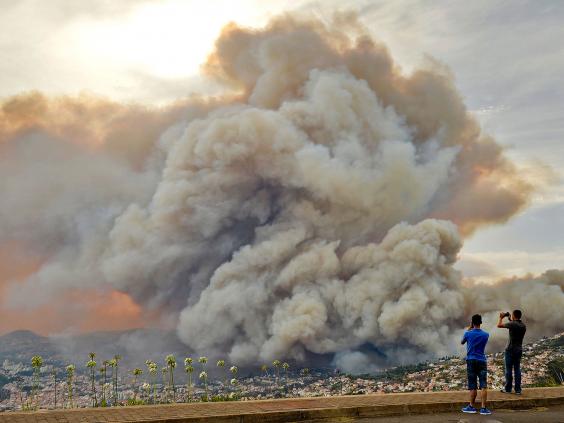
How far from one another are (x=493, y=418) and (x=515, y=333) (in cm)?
418

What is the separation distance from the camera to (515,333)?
18.2 m

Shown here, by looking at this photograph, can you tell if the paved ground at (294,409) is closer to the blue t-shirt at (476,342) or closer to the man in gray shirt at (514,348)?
the man in gray shirt at (514,348)

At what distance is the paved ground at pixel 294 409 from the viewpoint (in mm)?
13773

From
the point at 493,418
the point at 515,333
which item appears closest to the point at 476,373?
the point at 493,418

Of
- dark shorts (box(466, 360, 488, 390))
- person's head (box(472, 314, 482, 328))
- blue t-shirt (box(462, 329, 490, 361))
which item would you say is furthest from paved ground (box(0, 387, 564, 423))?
person's head (box(472, 314, 482, 328))

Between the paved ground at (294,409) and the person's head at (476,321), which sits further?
the person's head at (476,321)

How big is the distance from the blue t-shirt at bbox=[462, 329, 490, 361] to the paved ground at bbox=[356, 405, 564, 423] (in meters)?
1.44

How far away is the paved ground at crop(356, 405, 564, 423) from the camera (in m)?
14.2

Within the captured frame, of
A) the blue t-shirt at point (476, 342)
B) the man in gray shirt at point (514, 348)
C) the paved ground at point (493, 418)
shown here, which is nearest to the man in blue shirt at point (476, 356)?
the blue t-shirt at point (476, 342)

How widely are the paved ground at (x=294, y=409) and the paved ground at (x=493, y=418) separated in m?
0.35

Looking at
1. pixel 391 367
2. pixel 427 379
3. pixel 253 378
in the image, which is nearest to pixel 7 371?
pixel 253 378

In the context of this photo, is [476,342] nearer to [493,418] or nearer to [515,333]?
[493,418]

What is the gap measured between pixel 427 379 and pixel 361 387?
15174 millimetres

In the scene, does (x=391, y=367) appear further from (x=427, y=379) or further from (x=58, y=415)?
(x=58, y=415)
